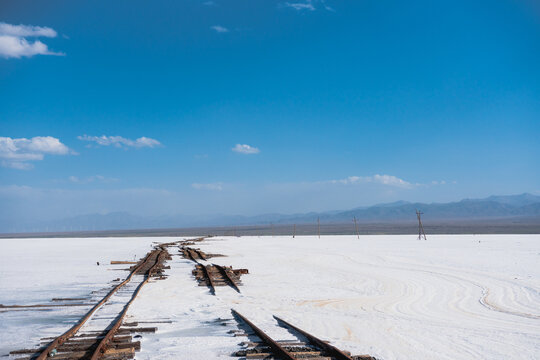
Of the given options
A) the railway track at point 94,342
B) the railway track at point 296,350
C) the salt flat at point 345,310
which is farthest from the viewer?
the salt flat at point 345,310

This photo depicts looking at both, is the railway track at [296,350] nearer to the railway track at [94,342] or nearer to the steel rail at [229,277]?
the railway track at [94,342]

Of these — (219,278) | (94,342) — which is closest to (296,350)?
(94,342)

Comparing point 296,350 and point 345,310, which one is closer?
point 296,350

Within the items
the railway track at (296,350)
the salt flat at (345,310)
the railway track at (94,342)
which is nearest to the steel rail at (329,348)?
the railway track at (296,350)

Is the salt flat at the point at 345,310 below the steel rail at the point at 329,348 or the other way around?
below

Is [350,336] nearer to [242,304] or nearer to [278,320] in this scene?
[278,320]

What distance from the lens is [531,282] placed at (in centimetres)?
1686

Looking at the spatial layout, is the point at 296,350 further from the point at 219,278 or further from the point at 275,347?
the point at 219,278

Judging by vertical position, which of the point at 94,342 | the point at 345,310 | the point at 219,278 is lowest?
the point at 345,310

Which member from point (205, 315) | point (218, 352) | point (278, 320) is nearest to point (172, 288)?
point (205, 315)

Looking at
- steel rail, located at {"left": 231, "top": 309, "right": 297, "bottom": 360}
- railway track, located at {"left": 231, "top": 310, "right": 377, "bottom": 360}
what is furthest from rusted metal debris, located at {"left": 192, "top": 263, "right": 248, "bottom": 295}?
railway track, located at {"left": 231, "top": 310, "right": 377, "bottom": 360}

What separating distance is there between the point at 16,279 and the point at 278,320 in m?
15.8

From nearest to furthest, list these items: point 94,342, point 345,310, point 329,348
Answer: point 329,348, point 94,342, point 345,310

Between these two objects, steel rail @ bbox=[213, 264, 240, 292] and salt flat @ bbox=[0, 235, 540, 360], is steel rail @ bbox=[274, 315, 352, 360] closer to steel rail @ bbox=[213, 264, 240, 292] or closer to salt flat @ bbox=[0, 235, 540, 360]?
salt flat @ bbox=[0, 235, 540, 360]
